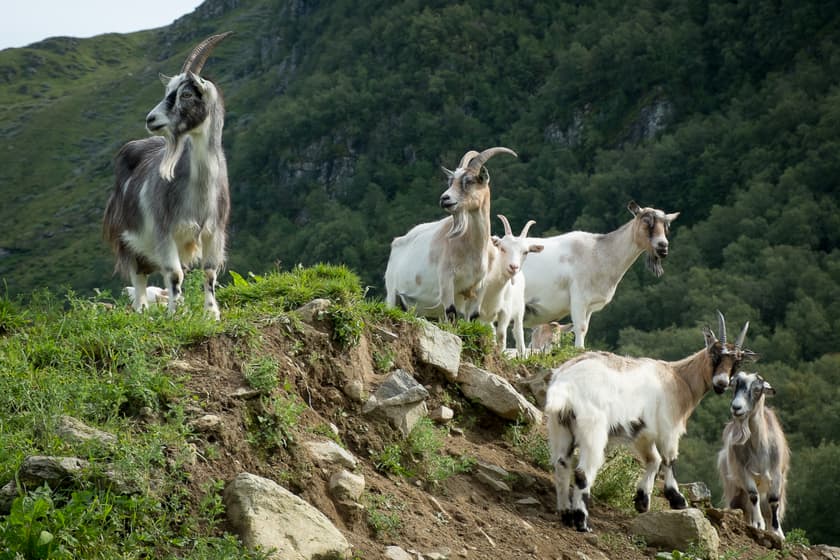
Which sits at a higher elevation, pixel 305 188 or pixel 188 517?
pixel 188 517

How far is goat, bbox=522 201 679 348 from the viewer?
46.4 feet

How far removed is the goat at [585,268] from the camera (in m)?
14.1

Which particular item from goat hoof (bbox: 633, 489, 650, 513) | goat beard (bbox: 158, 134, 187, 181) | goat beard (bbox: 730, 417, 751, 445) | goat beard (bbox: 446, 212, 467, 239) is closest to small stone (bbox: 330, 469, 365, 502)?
goat beard (bbox: 158, 134, 187, 181)

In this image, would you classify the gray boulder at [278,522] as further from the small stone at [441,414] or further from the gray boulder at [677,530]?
the gray boulder at [677,530]

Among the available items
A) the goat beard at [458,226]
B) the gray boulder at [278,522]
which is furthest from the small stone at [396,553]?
the goat beard at [458,226]

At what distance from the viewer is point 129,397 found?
6.21 meters

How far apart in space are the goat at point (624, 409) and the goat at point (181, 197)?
2982 millimetres

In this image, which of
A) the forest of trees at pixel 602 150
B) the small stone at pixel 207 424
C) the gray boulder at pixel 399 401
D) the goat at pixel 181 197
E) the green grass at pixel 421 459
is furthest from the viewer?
the forest of trees at pixel 602 150

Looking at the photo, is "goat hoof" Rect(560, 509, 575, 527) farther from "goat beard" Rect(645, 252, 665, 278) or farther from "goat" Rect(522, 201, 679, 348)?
"goat beard" Rect(645, 252, 665, 278)

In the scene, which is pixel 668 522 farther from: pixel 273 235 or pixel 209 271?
pixel 273 235

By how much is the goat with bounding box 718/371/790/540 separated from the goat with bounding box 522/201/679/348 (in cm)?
283

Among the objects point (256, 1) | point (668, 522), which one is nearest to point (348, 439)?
point (668, 522)

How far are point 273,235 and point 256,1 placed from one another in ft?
388

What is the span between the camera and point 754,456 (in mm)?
11703
